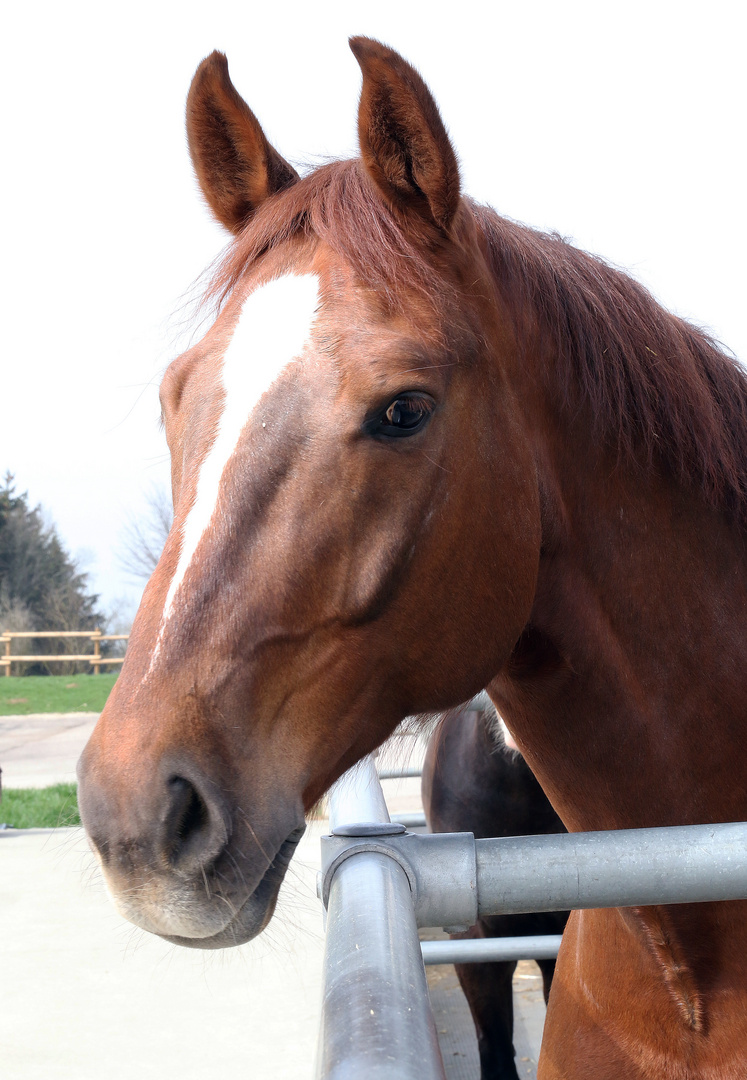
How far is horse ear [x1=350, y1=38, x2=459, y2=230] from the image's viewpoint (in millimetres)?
1226

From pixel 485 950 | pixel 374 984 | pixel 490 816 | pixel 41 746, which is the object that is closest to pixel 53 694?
pixel 41 746

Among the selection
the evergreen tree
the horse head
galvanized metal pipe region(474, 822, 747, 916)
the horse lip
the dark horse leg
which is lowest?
the evergreen tree

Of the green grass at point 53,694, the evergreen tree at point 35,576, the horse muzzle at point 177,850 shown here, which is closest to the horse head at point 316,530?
the horse muzzle at point 177,850

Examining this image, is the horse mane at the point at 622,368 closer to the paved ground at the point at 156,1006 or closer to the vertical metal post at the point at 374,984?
the vertical metal post at the point at 374,984

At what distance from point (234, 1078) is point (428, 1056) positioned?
319cm

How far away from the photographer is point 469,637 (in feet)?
4.10

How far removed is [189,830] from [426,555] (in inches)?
19.1

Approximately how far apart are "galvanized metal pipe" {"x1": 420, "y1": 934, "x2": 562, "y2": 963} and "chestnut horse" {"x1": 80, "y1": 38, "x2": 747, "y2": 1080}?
0.68 metres

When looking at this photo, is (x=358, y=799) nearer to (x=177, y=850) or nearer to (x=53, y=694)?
(x=177, y=850)

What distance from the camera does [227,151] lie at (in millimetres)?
1614

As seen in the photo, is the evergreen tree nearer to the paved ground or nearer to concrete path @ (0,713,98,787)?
concrete path @ (0,713,98,787)

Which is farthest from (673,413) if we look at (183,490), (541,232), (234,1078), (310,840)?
(310,840)

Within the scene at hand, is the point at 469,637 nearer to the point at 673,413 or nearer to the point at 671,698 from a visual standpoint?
the point at 671,698

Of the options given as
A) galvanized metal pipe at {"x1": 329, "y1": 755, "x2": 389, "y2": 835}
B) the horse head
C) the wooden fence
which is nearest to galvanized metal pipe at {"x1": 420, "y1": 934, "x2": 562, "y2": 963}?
galvanized metal pipe at {"x1": 329, "y1": 755, "x2": 389, "y2": 835}
